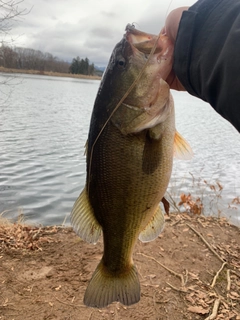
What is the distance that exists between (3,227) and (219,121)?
21.0 metres

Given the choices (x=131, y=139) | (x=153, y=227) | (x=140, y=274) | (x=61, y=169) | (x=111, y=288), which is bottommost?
(x=61, y=169)

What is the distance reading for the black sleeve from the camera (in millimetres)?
1363

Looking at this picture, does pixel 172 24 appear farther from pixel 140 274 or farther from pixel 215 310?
pixel 140 274

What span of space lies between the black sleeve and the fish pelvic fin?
1.35 m

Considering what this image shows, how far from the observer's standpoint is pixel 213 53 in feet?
4.80

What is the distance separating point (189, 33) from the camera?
5.13 ft

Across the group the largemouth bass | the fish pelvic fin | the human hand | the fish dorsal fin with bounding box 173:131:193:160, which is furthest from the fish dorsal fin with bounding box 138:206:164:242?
the human hand

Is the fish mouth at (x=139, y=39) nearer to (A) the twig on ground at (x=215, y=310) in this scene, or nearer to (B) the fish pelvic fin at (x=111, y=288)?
(B) the fish pelvic fin at (x=111, y=288)

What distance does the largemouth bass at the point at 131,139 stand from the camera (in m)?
1.87

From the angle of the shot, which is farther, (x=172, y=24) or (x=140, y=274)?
(x=140, y=274)

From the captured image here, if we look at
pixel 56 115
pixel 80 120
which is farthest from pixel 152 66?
pixel 56 115

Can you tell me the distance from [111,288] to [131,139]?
3.51 feet

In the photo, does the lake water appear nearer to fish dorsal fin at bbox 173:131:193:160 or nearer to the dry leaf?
the dry leaf

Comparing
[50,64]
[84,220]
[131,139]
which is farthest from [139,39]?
[50,64]
